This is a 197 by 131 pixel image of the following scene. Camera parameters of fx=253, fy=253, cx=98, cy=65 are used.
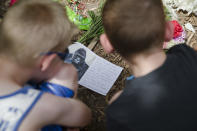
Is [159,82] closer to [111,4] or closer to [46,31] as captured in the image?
[111,4]

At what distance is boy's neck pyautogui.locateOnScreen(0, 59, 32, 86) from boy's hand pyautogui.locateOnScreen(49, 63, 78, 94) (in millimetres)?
228

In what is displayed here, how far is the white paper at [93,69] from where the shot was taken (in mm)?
1914

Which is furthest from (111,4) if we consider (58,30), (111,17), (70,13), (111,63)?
(70,13)

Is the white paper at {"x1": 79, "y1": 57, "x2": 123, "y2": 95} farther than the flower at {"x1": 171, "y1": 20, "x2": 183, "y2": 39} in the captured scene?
No

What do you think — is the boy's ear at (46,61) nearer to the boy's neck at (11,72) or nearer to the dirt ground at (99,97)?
the boy's neck at (11,72)

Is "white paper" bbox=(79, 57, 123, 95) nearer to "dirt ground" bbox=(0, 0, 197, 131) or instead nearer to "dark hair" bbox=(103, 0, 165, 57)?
"dirt ground" bbox=(0, 0, 197, 131)

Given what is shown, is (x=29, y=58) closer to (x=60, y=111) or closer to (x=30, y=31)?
(x=30, y=31)

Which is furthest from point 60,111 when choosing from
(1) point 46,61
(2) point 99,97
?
(2) point 99,97

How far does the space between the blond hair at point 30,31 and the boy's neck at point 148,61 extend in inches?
15.4

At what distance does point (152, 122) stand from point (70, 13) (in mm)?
1439

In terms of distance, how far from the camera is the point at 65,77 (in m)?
1.43

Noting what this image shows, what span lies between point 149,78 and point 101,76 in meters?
0.83

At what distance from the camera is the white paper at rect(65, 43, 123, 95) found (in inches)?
75.4

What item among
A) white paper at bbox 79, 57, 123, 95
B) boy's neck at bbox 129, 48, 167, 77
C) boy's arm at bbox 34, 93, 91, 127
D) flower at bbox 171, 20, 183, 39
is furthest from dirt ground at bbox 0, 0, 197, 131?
boy's neck at bbox 129, 48, 167, 77
